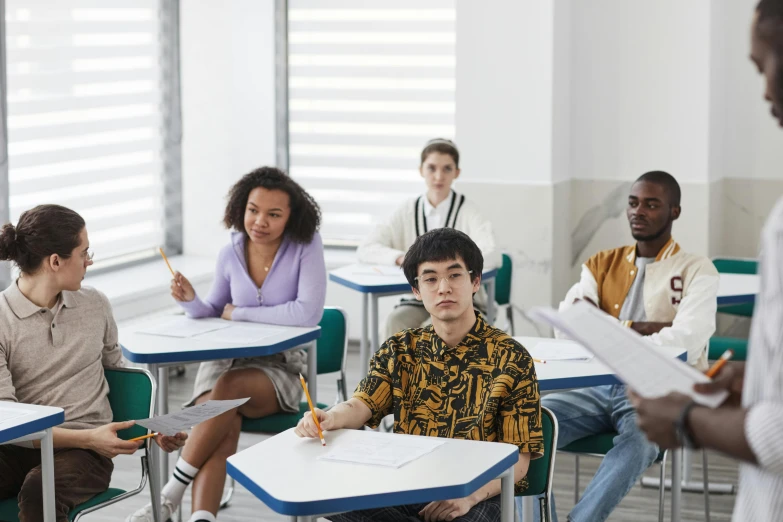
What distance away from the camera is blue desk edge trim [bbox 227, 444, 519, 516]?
206cm

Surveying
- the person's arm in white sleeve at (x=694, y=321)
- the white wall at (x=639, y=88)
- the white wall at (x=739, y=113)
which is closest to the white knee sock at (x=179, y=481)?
the person's arm in white sleeve at (x=694, y=321)

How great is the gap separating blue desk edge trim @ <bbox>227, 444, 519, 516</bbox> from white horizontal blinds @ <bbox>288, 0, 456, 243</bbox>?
4686 mm

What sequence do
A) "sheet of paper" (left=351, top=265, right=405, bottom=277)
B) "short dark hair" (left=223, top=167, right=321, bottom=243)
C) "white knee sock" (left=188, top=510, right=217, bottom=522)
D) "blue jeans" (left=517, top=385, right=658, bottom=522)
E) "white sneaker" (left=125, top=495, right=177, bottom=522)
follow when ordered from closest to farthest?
"blue jeans" (left=517, top=385, right=658, bottom=522) → "white knee sock" (left=188, top=510, right=217, bottom=522) → "white sneaker" (left=125, top=495, right=177, bottom=522) → "short dark hair" (left=223, top=167, right=321, bottom=243) → "sheet of paper" (left=351, top=265, right=405, bottom=277)

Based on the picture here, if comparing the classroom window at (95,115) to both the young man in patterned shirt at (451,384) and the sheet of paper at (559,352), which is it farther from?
the young man in patterned shirt at (451,384)

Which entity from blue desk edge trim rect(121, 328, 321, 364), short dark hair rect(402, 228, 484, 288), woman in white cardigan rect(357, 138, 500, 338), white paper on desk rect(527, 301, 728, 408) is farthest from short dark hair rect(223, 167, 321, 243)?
white paper on desk rect(527, 301, 728, 408)

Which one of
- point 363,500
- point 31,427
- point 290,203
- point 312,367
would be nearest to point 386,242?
point 290,203

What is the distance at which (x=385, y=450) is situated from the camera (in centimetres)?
235

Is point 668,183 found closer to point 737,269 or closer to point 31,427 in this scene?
point 737,269

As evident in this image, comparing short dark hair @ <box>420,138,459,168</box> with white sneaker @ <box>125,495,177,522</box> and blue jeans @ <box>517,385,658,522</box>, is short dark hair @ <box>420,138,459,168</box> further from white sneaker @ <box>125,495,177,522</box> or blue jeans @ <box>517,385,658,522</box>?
white sneaker @ <box>125,495,177,522</box>

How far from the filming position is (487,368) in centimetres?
263

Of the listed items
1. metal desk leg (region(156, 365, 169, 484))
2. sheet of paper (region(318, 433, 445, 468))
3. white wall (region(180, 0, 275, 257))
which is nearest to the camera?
sheet of paper (region(318, 433, 445, 468))

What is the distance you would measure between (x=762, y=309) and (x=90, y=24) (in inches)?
202

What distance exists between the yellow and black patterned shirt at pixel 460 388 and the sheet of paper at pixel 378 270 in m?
2.19

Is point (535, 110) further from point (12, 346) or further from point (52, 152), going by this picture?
point (12, 346)
